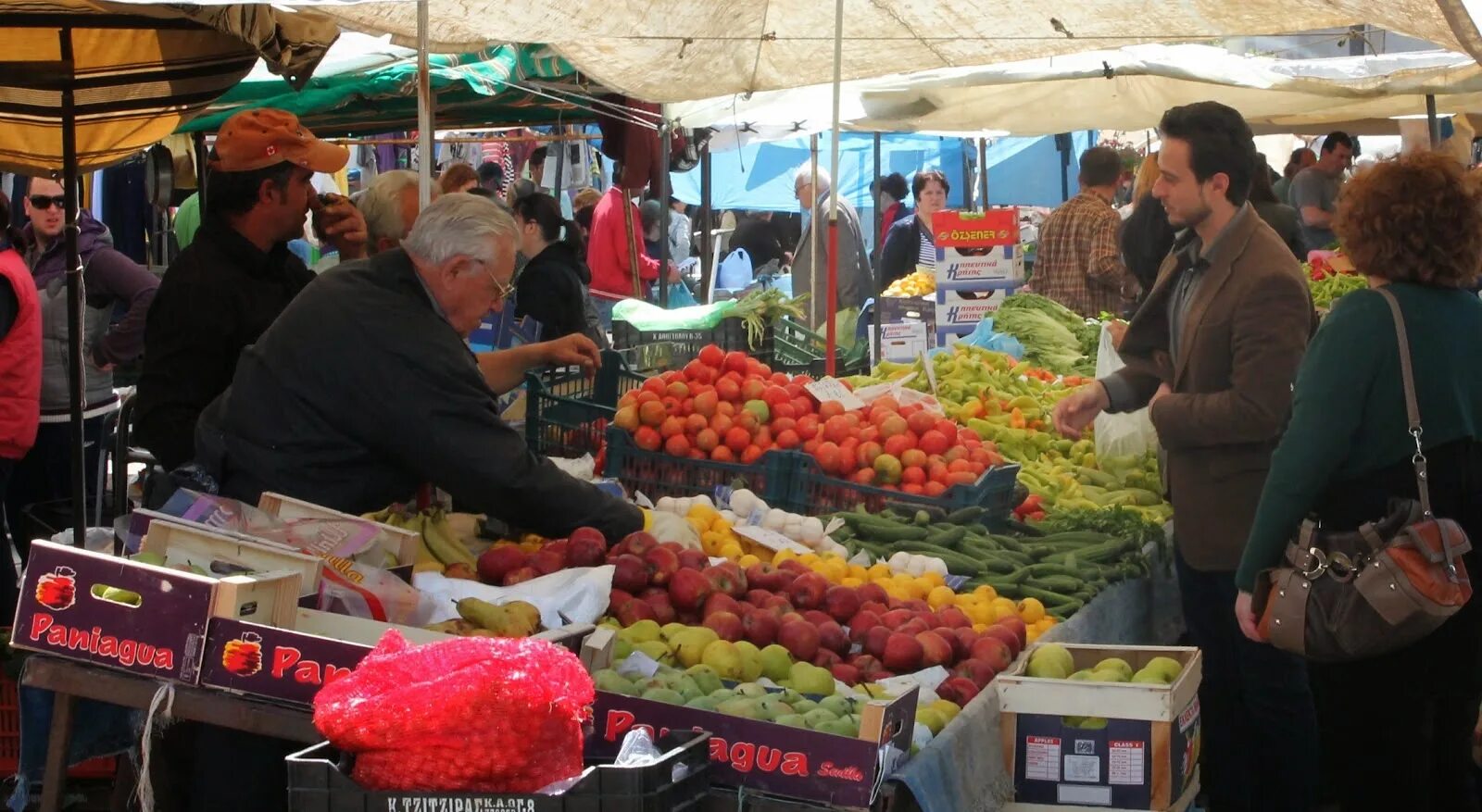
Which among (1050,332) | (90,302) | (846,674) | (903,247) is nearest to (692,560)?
(846,674)

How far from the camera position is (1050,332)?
861 centimetres

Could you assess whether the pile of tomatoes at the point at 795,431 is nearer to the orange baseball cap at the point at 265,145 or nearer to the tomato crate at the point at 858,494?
the tomato crate at the point at 858,494

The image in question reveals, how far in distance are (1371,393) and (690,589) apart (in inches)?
63.7

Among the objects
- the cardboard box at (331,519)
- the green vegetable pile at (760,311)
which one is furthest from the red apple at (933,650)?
the green vegetable pile at (760,311)

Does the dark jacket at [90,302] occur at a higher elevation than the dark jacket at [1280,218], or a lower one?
lower

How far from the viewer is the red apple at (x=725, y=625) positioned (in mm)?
3564

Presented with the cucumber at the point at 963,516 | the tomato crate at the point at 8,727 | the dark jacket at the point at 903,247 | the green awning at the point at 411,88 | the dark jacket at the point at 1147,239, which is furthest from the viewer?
the dark jacket at the point at 903,247

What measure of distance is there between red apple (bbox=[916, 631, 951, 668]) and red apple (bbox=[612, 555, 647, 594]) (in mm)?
682

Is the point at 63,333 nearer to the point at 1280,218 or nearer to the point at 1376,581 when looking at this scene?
the point at 1376,581

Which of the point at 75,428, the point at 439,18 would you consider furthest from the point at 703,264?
the point at 75,428

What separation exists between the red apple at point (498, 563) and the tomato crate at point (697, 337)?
3439 millimetres

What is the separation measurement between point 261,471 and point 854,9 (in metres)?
4.44

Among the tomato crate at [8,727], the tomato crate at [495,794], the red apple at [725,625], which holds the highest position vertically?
the tomato crate at [495,794]

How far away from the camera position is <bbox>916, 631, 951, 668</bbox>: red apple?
3562 mm
